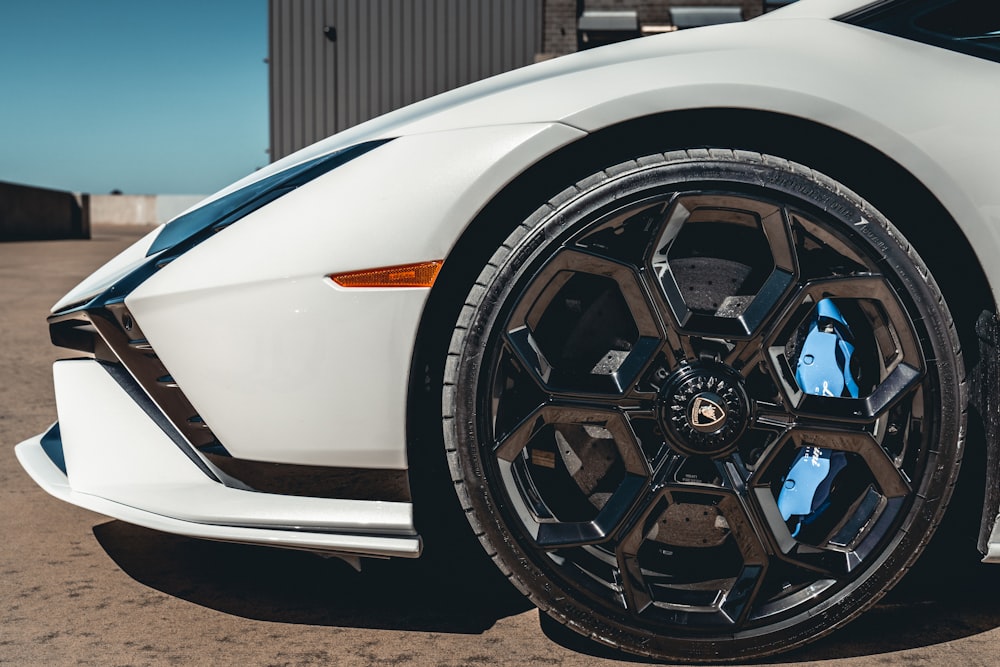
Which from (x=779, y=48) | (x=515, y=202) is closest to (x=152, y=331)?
(x=515, y=202)

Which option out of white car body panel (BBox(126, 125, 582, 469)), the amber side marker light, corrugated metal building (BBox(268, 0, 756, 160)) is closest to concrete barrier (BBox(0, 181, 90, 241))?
corrugated metal building (BBox(268, 0, 756, 160))

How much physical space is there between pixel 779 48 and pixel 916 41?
23cm

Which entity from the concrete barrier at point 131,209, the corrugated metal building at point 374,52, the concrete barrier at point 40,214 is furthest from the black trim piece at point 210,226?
the concrete barrier at point 131,209

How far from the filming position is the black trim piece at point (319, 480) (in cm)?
131

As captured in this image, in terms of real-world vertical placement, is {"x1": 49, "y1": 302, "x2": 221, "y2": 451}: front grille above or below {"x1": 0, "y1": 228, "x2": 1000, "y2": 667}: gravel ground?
above

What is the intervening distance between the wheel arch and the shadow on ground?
0.23m

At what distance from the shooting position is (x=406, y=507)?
4.32 feet

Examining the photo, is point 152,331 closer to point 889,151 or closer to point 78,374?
point 78,374

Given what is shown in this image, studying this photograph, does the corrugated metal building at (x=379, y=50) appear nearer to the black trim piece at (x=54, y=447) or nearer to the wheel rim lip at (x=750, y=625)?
the black trim piece at (x=54, y=447)

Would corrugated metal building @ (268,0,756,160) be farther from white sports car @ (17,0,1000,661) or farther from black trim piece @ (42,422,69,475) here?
white sports car @ (17,0,1000,661)

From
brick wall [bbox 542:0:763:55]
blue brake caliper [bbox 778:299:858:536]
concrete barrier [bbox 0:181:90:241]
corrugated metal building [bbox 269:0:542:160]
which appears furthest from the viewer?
concrete barrier [bbox 0:181:90:241]

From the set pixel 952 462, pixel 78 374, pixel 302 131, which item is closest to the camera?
Result: pixel 952 462

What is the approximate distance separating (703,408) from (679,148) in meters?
0.42

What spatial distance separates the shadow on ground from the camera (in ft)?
4.81
